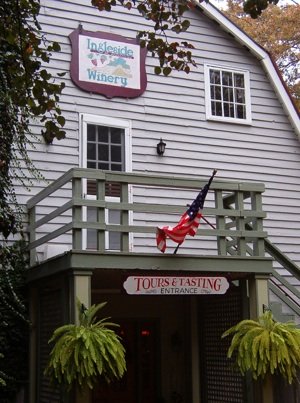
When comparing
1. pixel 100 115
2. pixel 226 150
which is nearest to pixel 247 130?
pixel 226 150

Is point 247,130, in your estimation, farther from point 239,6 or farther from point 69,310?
point 239,6

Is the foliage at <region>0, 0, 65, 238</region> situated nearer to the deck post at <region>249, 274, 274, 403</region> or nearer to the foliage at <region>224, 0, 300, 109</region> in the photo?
the deck post at <region>249, 274, 274, 403</region>

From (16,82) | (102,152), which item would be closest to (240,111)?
(102,152)

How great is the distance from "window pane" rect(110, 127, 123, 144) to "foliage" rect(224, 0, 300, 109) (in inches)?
528

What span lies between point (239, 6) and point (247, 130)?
48.0 feet

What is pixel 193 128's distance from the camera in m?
12.3

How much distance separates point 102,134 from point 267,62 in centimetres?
386

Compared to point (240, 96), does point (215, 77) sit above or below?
above

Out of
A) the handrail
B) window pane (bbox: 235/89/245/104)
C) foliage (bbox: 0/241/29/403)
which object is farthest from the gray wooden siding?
the handrail

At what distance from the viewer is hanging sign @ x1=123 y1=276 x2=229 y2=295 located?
838cm

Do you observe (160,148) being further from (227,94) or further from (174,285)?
(174,285)

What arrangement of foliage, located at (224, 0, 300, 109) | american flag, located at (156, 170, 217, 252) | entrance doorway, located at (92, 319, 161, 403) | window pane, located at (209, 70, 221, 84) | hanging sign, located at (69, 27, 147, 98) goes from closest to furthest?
american flag, located at (156, 170, 217, 252), hanging sign, located at (69, 27, 147, 98), entrance doorway, located at (92, 319, 161, 403), window pane, located at (209, 70, 221, 84), foliage, located at (224, 0, 300, 109)

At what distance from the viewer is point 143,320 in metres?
11.9

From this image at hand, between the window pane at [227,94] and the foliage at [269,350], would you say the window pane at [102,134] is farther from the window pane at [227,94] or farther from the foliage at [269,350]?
the foliage at [269,350]
